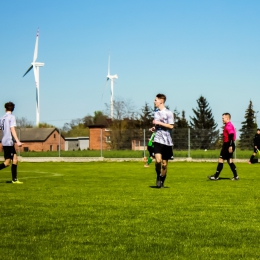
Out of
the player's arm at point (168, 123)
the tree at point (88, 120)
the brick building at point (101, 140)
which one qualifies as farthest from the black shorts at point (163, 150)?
the tree at point (88, 120)

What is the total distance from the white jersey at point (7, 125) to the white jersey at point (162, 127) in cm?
387

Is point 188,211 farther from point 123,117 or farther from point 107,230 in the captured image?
point 123,117

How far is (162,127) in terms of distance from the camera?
12.9 m

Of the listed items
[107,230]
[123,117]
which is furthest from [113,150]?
[123,117]

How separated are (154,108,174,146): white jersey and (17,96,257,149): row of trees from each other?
27310mm

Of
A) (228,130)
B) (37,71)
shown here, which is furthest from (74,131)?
(228,130)

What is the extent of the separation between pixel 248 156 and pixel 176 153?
5258 mm

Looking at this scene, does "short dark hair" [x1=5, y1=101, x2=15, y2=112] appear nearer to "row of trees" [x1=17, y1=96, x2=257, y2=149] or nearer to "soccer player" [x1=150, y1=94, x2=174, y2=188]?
"soccer player" [x1=150, y1=94, x2=174, y2=188]

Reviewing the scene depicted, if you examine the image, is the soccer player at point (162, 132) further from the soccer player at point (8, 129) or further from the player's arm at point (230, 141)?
the soccer player at point (8, 129)

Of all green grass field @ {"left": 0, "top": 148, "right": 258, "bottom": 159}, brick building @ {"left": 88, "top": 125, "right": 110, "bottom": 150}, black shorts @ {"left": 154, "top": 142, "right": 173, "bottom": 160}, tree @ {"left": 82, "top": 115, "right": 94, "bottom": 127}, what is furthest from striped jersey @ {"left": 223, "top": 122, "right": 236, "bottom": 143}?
tree @ {"left": 82, "top": 115, "right": 94, "bottom": 127}

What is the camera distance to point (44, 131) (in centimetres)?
12600

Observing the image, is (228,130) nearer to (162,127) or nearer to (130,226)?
(162,127)

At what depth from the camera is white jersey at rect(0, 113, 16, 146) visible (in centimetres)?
1462

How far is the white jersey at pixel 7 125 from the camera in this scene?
14.6 m
